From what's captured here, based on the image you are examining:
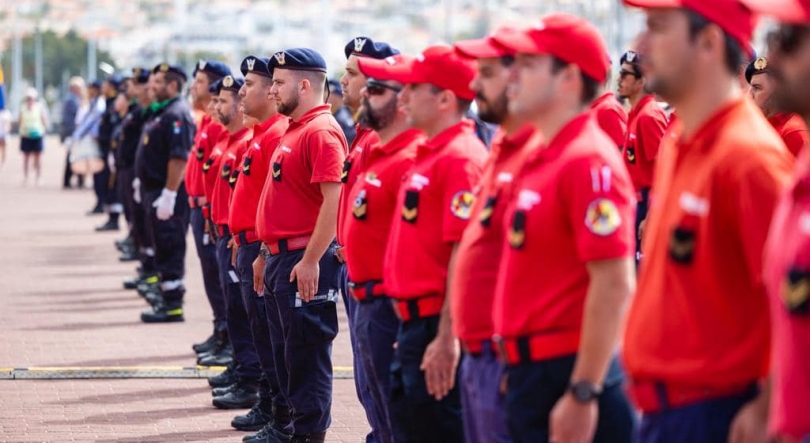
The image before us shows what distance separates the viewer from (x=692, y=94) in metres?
3.99

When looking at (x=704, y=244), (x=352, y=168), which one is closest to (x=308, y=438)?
(x=352, y=168)

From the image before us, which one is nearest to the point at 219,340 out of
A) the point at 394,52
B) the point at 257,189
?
the point at 257,189

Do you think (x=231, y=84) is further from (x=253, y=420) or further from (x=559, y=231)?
(x=559, y=231)

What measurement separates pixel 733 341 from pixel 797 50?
0.87 metres

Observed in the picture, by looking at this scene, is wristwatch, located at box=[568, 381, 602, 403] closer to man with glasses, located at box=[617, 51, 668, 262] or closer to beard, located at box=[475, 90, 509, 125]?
beard, located at box=[475, 90, 509, 125]

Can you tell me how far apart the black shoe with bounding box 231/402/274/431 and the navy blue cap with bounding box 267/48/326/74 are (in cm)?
220

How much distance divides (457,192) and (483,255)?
0.77 metres

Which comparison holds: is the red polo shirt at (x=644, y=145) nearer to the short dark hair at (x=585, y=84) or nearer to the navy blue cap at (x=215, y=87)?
the navy blue cap at (x=215, y=87)

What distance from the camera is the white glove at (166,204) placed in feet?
46.1

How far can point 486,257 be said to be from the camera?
17.0 ft

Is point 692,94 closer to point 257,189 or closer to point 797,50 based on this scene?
point 797,50

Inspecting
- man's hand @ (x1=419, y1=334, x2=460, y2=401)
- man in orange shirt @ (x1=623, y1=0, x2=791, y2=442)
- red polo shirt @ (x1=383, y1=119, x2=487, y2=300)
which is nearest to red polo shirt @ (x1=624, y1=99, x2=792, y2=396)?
man in orange shirt @ (x1=623, y1=0, x2=791, y2=442)

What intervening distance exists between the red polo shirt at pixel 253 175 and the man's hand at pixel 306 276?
113cm

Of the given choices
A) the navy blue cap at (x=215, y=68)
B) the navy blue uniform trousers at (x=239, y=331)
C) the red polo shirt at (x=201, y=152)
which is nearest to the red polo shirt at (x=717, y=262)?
the navy blue uniform trousers at (x=239, y=331)
